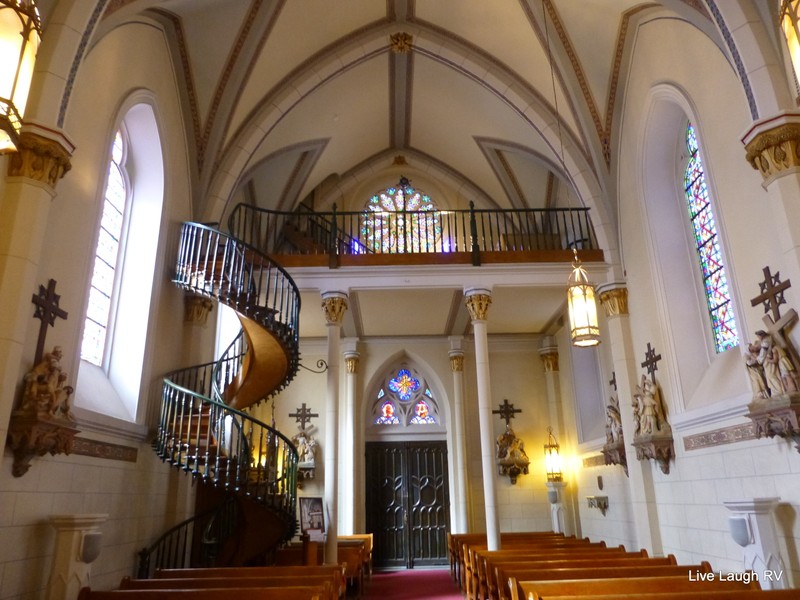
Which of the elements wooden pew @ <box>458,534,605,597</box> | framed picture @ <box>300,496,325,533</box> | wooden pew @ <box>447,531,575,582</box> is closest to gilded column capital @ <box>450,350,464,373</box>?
wooden pew @ <box>447,531,575,582</box>

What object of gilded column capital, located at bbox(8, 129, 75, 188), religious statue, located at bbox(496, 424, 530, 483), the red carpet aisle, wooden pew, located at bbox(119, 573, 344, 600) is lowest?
the red carpet aisle

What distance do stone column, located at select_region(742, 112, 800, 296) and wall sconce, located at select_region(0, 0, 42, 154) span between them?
5827 millimetres

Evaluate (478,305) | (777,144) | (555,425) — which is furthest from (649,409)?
(555,425)

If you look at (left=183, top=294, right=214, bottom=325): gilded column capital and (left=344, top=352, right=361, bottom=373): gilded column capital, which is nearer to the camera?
(left=183, top=294, right=214, bottom=325): gilded column capital

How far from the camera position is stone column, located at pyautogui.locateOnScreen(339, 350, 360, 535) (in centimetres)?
1328

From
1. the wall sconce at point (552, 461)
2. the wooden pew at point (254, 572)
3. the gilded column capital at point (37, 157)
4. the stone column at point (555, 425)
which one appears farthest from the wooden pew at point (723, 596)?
the wall sconce at point (552, 461)

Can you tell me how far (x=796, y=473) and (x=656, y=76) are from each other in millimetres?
5563

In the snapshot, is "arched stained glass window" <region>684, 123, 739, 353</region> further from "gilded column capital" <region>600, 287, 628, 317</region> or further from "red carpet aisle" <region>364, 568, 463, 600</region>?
"red carpet aisle" <region>364, 568, 463, 600</region>

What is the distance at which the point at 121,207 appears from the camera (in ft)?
27.1

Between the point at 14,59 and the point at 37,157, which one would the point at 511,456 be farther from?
the point at 14,59

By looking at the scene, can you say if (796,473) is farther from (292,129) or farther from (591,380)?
(292,129)

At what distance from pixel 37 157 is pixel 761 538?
24.6 ft

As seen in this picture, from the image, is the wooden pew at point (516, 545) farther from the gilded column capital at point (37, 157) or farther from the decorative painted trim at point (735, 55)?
the gilded column capital at point (37, 157)

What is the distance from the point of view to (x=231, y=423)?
26.2 ft
